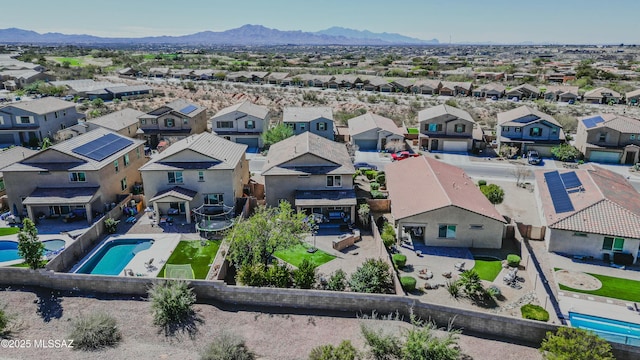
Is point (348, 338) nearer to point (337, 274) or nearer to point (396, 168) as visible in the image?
point (337, 274)

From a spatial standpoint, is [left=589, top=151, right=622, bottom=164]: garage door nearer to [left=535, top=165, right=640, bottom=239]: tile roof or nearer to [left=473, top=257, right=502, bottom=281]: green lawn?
[left=535, top=165, right=640, bottom=239]: tile roof

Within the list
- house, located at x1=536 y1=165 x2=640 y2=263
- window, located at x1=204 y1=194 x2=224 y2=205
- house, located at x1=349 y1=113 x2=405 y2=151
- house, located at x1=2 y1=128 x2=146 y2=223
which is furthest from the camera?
house, located at x1=349 y1=113 x2=405 y2=151

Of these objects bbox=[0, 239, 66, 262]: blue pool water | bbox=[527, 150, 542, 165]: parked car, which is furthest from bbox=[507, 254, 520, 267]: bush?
bbox=[0, 239, 66, 262]: blue pool water

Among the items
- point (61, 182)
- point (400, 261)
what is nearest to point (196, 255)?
point (400, 261)

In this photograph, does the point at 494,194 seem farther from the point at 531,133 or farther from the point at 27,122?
the point at 27,122

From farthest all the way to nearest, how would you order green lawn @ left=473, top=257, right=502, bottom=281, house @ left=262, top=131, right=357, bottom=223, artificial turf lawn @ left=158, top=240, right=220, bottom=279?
house @ left=262, top=131, right=357, bottom=223 < artificial turf lawn @ left=158, top=240, right=220, bottom=279 < green lawn @ left=473, top=257, right=502, bottom=281

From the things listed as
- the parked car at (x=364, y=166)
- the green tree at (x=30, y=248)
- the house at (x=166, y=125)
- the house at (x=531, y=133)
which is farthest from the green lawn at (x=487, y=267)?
the house at (x=166, y=125)

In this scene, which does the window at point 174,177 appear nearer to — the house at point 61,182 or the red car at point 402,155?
the house at point 61,182
